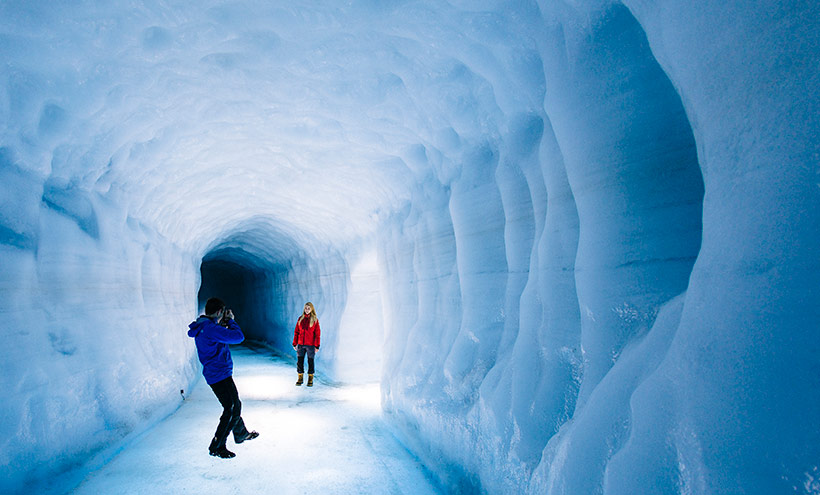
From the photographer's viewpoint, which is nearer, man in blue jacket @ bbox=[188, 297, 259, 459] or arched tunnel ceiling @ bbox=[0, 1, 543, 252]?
arched tunnel ceiling @ bbox=[0, 1, 543, 252]

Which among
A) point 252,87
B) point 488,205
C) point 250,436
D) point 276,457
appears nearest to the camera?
point 488,205

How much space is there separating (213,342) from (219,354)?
15 centimetres

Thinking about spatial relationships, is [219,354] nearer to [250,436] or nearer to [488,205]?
[250,436]

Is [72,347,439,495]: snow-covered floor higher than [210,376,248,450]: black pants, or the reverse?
[210,376,248,450]: black pants

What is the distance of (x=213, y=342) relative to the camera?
4277 millimetres

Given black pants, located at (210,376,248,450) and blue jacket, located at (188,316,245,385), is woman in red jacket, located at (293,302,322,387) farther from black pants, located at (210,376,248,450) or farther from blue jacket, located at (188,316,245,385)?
blue jacket, located at (188,316,245,385)

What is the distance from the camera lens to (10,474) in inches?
128

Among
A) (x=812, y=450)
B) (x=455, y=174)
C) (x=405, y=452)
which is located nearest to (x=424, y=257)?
(x=455, y=174)

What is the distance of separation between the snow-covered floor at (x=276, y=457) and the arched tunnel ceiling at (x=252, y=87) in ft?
9.63

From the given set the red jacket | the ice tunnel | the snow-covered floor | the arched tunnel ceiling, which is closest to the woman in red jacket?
the red jacket

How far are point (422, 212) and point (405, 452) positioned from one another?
9.54 feet

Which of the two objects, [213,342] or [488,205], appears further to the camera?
[213,342]

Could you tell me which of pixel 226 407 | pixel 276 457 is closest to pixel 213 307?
pixel 226 407

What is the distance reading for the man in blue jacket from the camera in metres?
4.23
